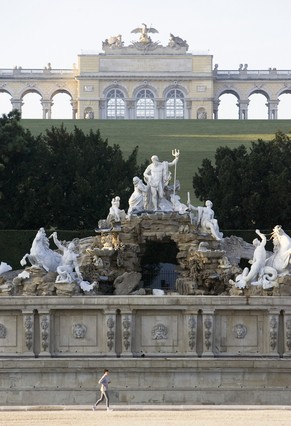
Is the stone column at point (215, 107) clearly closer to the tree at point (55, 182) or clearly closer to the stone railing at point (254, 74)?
the stone railing at point (254, 74)

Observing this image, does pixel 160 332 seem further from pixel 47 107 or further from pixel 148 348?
pixel 47 107

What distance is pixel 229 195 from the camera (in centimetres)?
5912

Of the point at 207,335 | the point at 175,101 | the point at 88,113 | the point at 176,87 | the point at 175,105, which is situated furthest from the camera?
the point at 175,105

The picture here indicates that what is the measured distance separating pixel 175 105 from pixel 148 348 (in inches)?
3120

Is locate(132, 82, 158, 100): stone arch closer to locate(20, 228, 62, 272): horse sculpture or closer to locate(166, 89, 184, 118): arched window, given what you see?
locate(166, 89, 184, 118): arched window

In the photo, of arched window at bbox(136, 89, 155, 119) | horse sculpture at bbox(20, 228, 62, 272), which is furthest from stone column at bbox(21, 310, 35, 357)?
arched window at bbox(136, 89, 155, 119)

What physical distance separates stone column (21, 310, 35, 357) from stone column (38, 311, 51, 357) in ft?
0.82

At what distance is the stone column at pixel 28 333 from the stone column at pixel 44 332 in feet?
0.82

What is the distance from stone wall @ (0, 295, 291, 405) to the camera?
1575 inches

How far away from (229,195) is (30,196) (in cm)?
795

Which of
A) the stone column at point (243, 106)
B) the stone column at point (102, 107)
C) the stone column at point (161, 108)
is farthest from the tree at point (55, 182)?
the stone column at point (243, 106)

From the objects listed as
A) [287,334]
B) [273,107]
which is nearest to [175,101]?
[273,107]

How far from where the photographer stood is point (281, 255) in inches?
1686
